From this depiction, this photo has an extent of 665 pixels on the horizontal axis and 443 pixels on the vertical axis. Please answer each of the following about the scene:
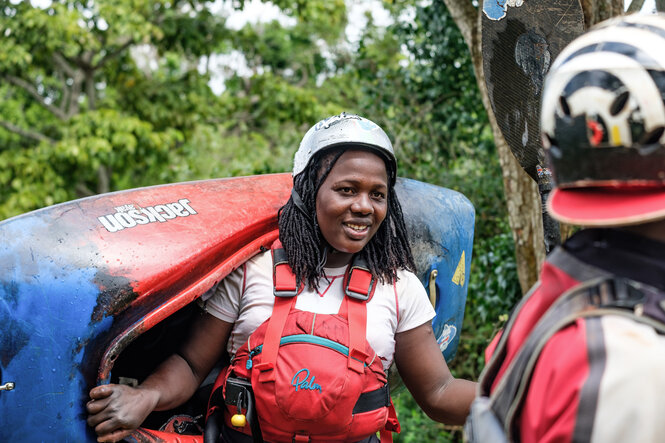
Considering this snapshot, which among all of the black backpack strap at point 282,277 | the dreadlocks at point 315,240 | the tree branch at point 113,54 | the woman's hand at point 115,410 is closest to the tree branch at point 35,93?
the tree branch at point 113,54

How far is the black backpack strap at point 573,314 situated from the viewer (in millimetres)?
1055

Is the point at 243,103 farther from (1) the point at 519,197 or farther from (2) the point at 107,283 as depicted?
(2) the point at 107,283

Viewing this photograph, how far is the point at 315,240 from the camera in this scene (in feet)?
7.89

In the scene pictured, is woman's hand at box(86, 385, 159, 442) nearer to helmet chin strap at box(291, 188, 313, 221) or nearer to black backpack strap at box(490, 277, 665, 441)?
helmet chin strap at box(291, 188, 313, 221)

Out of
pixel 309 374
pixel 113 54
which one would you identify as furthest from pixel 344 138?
pixel 113 54

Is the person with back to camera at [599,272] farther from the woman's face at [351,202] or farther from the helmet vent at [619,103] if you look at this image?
the woman's face at [351,202]

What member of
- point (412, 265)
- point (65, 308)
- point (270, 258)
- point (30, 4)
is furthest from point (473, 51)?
point (30, 4)

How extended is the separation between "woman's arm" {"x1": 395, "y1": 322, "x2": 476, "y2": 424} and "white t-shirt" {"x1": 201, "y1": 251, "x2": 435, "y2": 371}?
0.04 metres

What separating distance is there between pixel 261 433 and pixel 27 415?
2.24ft

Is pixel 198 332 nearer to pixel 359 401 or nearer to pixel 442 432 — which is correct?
pixel 359 401

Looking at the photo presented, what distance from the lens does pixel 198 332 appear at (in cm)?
241

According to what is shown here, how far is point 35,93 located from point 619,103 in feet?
30.6

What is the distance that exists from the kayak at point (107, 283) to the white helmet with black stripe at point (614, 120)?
4.58 ft

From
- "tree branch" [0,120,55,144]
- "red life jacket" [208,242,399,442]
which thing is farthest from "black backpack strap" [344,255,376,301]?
"tree branch" [0,120,55,144]
